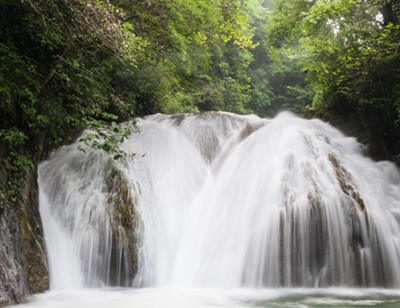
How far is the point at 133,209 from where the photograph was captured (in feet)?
17.5

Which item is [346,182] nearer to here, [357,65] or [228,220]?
[228,220]

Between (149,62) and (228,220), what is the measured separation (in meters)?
5.05

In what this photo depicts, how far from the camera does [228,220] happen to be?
18.4 ft

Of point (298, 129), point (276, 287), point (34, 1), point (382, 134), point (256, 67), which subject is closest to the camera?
point (34, 1)

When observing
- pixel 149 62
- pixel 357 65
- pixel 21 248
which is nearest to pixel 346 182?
pixel 357 65

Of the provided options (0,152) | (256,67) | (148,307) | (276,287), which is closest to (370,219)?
(276,287)

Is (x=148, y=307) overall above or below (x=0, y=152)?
below

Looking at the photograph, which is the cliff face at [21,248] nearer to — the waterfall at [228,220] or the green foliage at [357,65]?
the waterfall at [228,220]

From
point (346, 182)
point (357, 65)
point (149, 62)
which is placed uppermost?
point (149, 62)

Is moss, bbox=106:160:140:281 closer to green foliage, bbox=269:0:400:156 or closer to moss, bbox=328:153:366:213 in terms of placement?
moss, bbox=328:153:366:213

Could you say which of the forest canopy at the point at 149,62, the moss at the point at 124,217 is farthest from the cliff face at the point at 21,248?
the moss at the point at 124,217

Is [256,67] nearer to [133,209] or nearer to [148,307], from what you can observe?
[133,209]

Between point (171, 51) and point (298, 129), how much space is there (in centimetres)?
376

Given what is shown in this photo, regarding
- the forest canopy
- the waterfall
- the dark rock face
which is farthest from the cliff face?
the forest canopy
